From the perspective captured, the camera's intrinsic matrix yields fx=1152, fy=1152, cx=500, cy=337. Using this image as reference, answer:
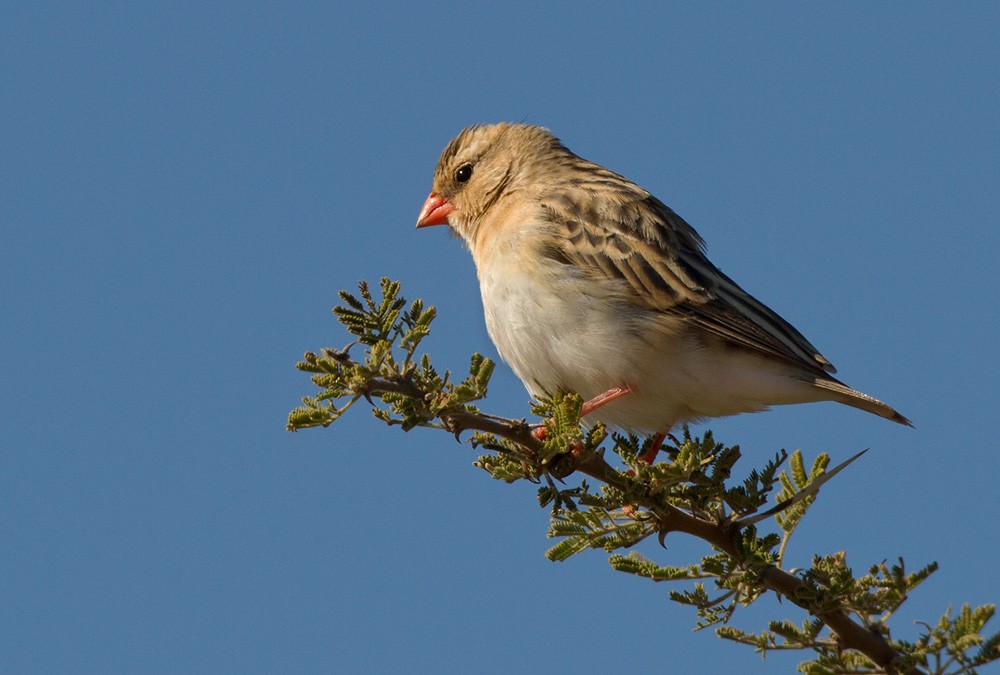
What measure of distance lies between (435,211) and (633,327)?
267cm

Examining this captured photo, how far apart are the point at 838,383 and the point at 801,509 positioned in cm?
159

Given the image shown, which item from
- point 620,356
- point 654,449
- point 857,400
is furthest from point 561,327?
point 857,400

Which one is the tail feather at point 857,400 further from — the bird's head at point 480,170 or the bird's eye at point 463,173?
the bird's eye at point 463,173

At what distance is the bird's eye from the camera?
845 centimetres

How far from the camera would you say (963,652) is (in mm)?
3922

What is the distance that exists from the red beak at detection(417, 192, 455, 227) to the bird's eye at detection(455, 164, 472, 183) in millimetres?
188

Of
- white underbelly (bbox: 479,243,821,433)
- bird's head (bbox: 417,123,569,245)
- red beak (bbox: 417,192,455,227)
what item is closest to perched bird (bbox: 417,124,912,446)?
white underbelly (bbox: 479,243,821,433)

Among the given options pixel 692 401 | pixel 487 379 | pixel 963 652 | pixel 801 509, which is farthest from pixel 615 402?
pixel 963 652

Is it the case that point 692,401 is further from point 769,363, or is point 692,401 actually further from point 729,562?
point 729,562

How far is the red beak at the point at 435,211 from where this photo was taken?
841 cm

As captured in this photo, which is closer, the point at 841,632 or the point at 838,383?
the point at 841,632

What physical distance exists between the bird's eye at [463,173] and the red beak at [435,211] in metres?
0.19

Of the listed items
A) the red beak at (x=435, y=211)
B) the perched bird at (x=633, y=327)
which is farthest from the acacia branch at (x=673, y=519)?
the red beak at (x=435, y=211)

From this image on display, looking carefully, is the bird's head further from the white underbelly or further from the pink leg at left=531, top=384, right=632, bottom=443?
the pink leg at left=531, top=384, right=632, bottom=443
